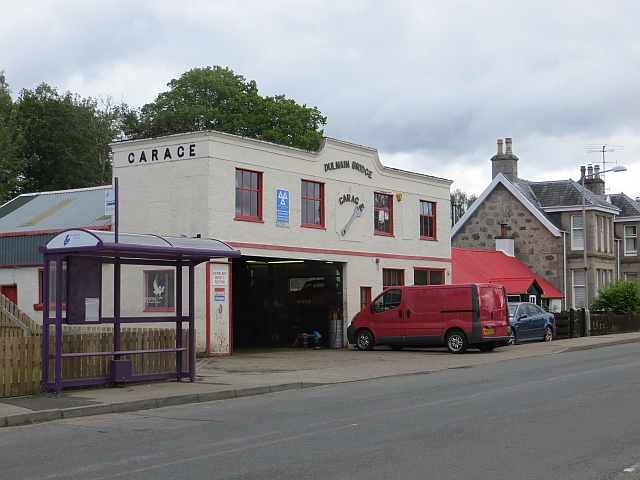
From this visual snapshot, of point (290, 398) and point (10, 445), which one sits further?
point (290, 398)

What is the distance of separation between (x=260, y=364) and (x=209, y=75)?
38.7 m

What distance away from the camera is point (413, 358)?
24547 mm

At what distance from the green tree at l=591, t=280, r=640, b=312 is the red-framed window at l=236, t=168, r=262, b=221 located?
21428 millimetres

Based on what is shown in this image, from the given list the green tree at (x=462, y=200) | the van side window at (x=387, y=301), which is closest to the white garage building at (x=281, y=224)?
the van side window at (x=387, y=301)

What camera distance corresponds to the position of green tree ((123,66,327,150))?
55031 mm

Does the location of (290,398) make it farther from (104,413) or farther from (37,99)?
(37,99)

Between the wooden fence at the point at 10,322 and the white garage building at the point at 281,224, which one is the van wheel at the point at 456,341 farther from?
the wooden fence at the point at 10,322

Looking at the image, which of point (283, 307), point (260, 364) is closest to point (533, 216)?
point (283, 307)

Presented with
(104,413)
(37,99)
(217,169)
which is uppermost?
(37,99)

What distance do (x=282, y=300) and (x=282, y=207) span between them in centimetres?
591

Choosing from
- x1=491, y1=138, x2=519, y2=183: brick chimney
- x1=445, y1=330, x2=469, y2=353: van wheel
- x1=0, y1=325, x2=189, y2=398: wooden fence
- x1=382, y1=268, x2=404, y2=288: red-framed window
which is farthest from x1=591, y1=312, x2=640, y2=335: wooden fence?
x1=0, y1=325, x2=189, y2=398: wooden fence

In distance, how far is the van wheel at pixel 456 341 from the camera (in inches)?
1023

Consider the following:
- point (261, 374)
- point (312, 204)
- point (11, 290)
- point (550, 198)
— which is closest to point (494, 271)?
point (550, 198)

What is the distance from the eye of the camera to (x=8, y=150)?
1911 inches
